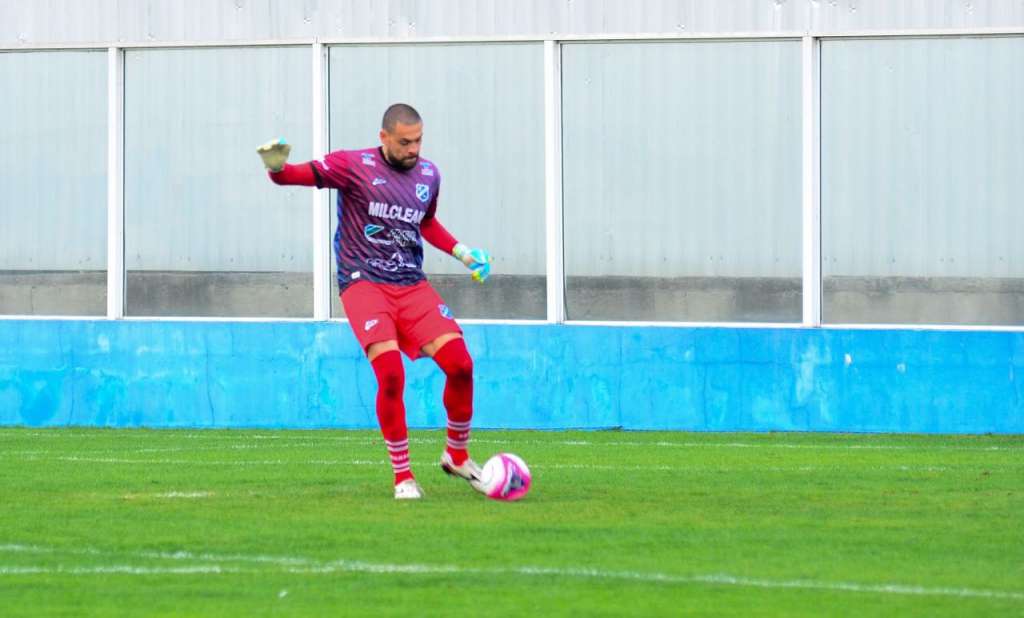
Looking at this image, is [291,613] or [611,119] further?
[611,119]

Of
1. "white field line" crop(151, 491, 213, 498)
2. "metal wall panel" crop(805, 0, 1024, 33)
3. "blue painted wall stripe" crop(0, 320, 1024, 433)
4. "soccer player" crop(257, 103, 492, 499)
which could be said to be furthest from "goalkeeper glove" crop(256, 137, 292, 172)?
"metal wall panel" crop(805, 0, 1024, 33)

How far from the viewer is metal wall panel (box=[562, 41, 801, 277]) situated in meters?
18.8

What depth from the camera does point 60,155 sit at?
20.4 m

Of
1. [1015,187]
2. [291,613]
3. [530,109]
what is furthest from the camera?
[530,109]

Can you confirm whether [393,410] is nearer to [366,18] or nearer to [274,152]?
[274,152]

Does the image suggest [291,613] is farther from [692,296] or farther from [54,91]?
[54,91]

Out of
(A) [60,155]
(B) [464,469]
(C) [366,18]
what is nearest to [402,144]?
(B) [464,469]

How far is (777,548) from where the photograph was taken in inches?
370

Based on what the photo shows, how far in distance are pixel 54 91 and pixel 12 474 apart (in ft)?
24.7

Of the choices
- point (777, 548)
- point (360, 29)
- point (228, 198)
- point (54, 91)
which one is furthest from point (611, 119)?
point (777, 548)

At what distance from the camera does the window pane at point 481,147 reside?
1938cm

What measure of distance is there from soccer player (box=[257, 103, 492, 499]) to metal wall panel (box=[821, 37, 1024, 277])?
7.18 m

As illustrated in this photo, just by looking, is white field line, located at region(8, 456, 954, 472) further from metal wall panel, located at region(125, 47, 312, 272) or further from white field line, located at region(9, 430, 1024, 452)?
metal wall panel, located at region(125, 47, 312, 272)

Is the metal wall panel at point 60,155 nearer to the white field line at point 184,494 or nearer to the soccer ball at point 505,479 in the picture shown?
the white field line at point 184,494
